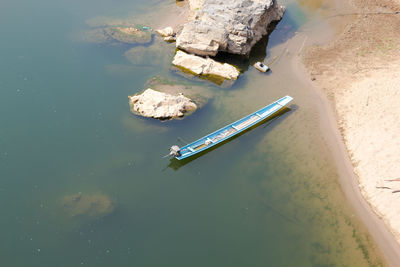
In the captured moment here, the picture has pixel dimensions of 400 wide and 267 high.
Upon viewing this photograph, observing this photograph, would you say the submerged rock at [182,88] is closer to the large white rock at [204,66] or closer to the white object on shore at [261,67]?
the large white rock at [204,66]

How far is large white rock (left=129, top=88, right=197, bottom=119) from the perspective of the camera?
27.1 meters

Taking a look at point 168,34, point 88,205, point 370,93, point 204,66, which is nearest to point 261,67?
point 204,66

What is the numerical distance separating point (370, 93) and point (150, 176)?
789 inches

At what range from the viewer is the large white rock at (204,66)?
31.7 meters

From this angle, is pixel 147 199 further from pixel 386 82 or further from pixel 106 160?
pixel 386 82

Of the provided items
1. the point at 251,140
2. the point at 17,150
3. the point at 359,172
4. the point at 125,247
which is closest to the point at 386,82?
the point at 359,172

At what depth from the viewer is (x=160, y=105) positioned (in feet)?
89.9

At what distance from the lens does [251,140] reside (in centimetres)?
2681

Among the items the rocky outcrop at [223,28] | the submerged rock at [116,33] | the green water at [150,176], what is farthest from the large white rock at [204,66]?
the submerged rock at [116,33]

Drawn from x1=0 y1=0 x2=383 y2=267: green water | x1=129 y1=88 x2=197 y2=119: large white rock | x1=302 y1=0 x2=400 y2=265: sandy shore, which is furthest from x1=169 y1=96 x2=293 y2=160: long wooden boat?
x1=302 y1=0 x2=400 y2=265: sandy shore

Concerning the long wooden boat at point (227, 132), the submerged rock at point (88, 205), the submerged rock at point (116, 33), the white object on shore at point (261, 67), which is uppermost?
the white object on shore at point (261, 67)

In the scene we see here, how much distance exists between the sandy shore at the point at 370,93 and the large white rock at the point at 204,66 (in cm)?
802

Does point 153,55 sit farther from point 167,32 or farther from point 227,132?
point 227,132

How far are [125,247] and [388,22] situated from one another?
1503 inches
